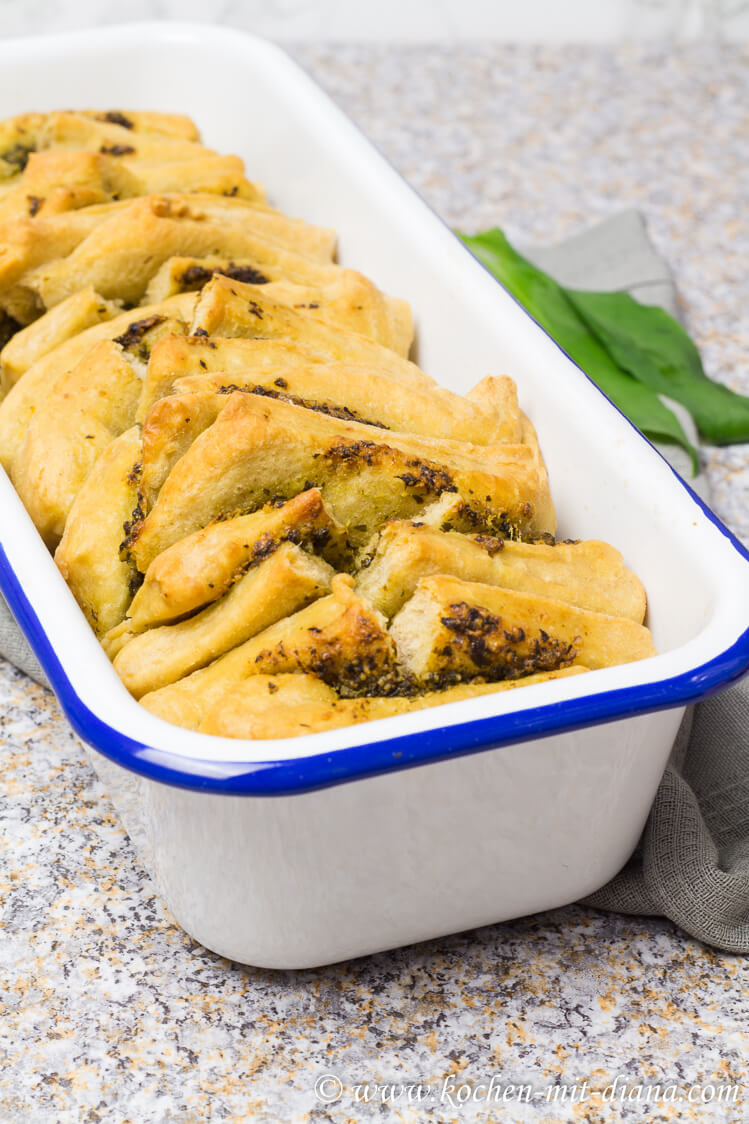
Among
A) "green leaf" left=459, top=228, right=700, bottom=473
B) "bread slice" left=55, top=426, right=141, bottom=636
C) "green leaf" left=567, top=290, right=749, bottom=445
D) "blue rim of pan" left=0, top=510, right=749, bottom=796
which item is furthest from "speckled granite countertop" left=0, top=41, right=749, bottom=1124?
"green leaf" left=567, top=290, right=749, bottom=445

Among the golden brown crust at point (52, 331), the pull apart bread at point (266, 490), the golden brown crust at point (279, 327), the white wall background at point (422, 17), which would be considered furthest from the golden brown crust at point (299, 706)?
the white wall background at point (422, 17)

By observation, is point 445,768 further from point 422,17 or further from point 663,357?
point 422,17

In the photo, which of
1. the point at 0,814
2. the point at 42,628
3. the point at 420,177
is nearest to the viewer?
the point at 42,628

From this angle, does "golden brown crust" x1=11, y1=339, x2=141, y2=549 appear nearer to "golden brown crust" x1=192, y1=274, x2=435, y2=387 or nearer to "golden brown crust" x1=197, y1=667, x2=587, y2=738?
"golden brown crust" x1=192, y1=274, x2=435, y2=387

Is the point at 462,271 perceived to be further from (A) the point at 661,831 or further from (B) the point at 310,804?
(B) the point at 310,804

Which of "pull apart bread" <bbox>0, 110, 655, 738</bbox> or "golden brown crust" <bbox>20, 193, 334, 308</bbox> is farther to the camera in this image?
"golden brown crust" <bbox>20, 193, 334, 308</bbox>

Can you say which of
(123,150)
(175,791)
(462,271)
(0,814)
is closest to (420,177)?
(123,150)
